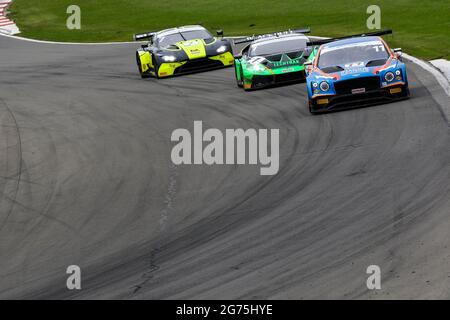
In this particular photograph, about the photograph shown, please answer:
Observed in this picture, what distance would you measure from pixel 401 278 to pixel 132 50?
2247 cm

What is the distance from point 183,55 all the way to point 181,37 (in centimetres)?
88

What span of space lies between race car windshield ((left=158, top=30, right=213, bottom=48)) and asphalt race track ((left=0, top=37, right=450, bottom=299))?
4843 mm

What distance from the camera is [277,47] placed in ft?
68.8

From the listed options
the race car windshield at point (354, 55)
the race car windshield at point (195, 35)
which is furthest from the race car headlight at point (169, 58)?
the race car windshield at point (354, 55)

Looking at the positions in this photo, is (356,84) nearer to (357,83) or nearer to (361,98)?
(357,83)

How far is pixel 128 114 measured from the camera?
19781mm

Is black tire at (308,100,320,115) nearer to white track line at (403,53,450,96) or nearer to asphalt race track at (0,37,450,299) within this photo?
asphalt race track at (0,37,450,299)

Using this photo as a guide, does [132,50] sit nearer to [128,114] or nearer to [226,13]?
[226,13]

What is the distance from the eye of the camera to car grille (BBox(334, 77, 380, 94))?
665 inches

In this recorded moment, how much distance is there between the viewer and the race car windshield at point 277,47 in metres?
20.8

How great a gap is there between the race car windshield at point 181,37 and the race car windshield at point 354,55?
7.31 metres

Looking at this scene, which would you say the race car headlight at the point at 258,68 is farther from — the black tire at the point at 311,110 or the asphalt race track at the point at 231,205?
the black tire at the point at 311,110

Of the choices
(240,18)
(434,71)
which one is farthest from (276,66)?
(240,18)

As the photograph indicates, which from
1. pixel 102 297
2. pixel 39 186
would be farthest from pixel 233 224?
pixel 39 186
